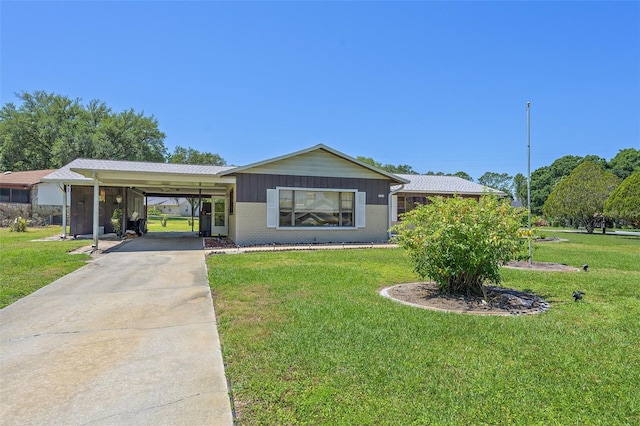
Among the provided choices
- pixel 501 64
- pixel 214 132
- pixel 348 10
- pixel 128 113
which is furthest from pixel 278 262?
pixel 128 113

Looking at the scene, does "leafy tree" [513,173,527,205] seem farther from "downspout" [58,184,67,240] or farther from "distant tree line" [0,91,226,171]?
"downspout" [58,184,67,240]

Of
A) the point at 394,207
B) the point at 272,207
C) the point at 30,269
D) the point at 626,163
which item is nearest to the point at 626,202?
the point at 394,207

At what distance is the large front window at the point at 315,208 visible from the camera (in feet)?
48.1

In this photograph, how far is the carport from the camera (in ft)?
42.9

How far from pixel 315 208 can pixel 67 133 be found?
107 feet

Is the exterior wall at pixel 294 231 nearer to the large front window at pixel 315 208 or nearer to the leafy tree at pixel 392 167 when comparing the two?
the large front window at pixel 315 208

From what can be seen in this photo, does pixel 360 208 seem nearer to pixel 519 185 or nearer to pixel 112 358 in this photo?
pixel 112 358

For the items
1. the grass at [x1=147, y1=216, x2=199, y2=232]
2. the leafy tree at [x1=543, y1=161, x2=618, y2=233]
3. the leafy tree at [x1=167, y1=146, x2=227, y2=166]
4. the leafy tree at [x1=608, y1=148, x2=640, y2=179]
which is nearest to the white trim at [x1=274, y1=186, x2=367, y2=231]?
the grass at [x1=147, y1=216, x2=199, y2=232]

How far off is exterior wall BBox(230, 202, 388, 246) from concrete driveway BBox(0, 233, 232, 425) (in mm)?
7348

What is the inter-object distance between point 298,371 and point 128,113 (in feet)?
143

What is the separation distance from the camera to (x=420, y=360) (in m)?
3.31

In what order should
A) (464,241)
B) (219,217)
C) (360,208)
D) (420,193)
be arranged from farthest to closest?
1. (420,193)
2. (219,217)
3. (360,208)
4. (464,241)

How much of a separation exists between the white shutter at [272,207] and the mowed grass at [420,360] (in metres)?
8.11

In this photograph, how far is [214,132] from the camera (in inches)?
1266
